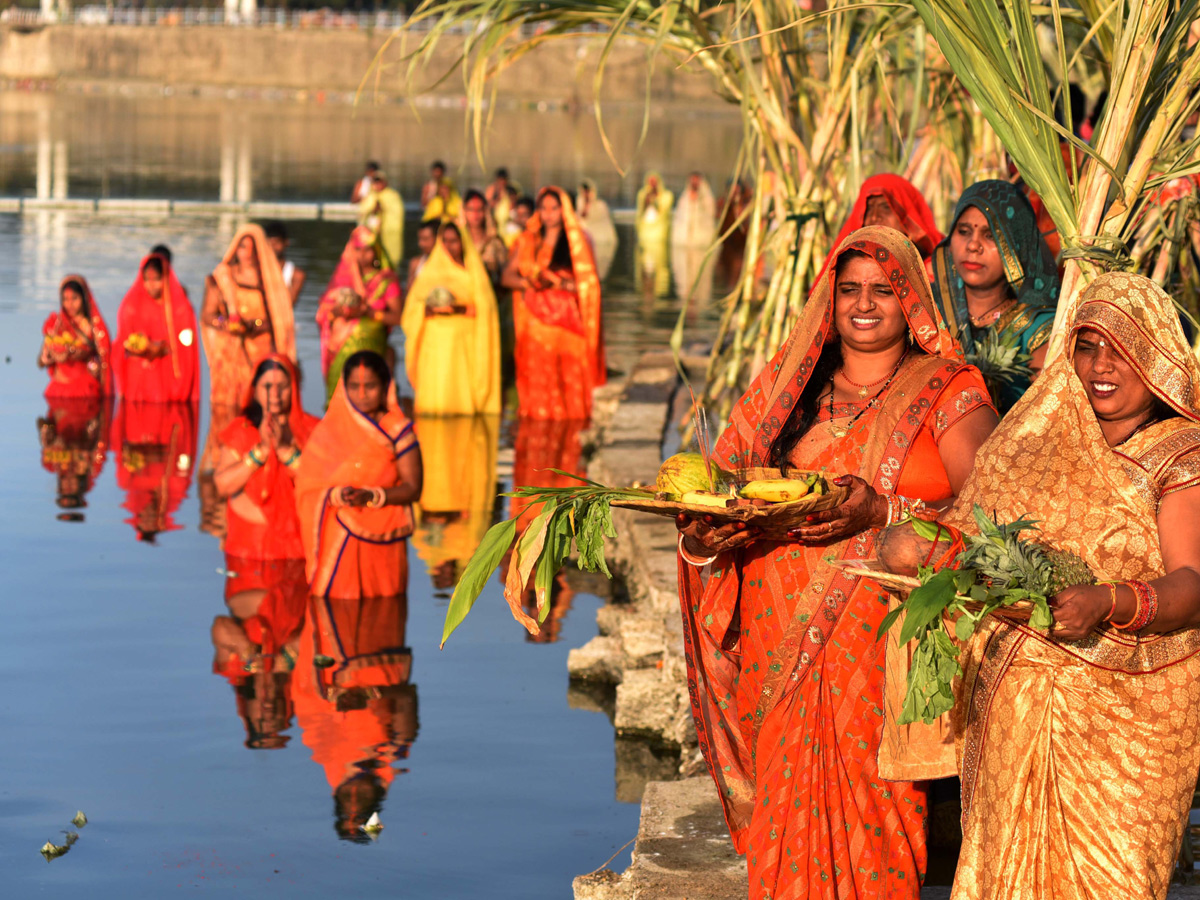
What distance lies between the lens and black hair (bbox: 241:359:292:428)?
6535 millimetres

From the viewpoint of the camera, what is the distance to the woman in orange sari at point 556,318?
10.3 metres

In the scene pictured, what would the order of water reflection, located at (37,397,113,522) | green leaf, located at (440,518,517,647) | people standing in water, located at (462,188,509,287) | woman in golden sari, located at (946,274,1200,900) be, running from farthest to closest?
people standing in water, located at (462,188,509,287)
water reflection, located at (37,397,113,522)
green leaf, located at (440,518,517,647)
woman in golden sari, located at (946,274,1200,900)

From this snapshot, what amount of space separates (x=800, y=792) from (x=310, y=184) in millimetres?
27510

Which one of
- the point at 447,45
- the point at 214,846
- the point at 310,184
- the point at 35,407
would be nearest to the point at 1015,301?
the point at 214,846

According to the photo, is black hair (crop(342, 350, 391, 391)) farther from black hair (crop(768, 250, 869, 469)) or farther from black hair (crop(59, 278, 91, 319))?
black hair (crop(59, 278, 91, 319))

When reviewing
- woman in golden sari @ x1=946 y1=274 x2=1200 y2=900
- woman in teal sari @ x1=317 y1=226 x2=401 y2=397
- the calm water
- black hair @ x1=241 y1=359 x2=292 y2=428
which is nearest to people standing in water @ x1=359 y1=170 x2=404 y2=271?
woman in teal sari @ x1=317 y1=226 x2=401 y2=397

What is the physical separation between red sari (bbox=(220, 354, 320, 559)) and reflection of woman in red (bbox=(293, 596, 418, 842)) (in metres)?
0.60

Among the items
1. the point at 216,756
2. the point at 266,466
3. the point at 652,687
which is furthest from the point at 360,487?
the point at 652,687

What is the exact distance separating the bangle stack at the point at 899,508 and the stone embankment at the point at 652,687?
86 centimetres

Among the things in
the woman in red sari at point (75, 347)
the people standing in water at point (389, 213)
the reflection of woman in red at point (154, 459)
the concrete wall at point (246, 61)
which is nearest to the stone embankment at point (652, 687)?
the reflection of woman in red at point (154, 459)

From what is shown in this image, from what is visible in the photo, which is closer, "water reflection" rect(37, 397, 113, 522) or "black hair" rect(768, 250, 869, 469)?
"black hair" rect(768, 250, 869, 469)

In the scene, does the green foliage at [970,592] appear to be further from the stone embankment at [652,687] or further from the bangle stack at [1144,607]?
the stone embankment at [652,687]

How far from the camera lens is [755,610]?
328cm

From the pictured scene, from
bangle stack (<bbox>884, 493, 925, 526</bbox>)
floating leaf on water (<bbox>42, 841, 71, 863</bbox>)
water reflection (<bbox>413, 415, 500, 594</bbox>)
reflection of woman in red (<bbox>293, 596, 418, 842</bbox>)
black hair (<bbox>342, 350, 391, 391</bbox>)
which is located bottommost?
floating leaf on water (<bbox>42, 841, 71, 863</bbox>)
